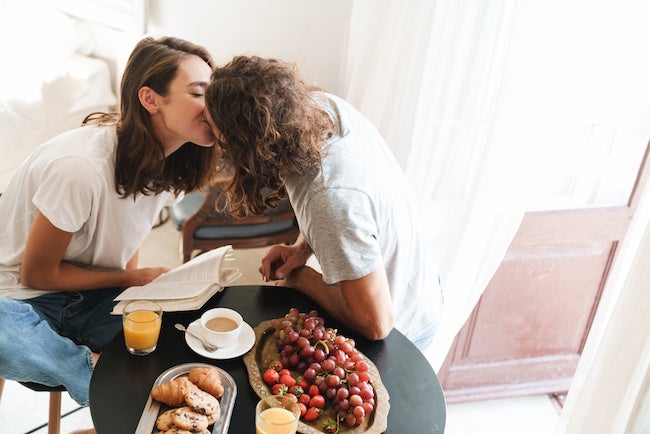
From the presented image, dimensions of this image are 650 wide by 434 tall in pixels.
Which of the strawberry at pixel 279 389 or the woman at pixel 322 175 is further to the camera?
the woman at pixel 322 175

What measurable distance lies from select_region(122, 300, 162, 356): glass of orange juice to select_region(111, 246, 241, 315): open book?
0.29 ft

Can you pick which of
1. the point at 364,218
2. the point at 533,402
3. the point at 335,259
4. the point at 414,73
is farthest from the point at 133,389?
the point at 533,402

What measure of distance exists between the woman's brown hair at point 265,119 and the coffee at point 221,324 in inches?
12.9

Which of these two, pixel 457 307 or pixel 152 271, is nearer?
pixel 152 271

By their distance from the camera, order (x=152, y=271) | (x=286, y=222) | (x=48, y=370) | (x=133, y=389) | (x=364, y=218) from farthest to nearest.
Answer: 1. (x=286, y=222)
2. (x=152, y=271)
3. (x=48, y=370)
4. (x=364, y=218)
5. (x=133, y=389)

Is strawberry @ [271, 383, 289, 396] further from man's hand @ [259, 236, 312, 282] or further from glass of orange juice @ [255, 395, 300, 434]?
man's hand @ [259, 236, 312, 282]

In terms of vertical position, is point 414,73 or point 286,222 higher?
point 414,73

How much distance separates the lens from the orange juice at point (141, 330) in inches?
52.4

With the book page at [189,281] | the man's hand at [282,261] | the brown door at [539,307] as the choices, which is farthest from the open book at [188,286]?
the brown door at [539,307]

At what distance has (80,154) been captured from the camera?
160 centimetres

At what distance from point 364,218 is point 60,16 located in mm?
2624

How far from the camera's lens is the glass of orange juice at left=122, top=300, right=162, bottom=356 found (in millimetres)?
1332

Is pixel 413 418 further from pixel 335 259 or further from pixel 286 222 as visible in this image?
pixel 286 222

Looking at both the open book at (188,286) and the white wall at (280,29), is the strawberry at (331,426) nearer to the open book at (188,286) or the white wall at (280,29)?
the open book at (188,286)
